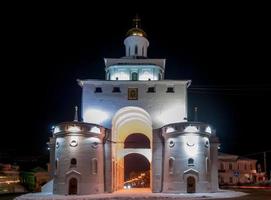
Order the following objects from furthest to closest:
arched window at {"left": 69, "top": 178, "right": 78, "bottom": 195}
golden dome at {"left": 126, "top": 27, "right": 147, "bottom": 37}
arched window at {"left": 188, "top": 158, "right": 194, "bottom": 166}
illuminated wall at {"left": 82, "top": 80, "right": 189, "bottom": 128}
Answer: golden dome at {"left": 126, "top": 27, "right": 147, "bottom": 37} < illuminated wall at {"left": 82, "top": 80, "right": 189, "bottom": 128} < arched window at {"left": 188, "top": 158, "right": 194, "bottom": 166} < arched window at {"left": 69, "top": 178, "right": 78, "bottom": 195}

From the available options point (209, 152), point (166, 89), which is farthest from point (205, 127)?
point (166, 89)

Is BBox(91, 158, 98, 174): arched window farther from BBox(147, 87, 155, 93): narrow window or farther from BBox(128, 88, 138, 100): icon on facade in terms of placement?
BBox(147, 87, 155, 93): narrow window

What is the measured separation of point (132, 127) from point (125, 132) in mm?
893

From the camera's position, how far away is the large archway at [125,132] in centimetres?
3659

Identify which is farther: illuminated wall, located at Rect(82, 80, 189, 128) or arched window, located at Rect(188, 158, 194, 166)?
illuminated wall, located at Rect(82, 80, 189, 128)

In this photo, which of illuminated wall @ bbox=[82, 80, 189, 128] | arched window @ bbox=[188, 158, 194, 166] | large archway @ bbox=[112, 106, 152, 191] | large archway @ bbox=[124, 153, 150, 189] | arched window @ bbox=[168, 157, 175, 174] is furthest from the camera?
large archway @ bbox=[124, 153, 150, 189]

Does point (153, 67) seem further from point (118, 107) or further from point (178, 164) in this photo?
point (178, 164)

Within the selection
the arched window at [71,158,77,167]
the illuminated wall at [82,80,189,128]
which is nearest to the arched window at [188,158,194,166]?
the illuminated wall at [82,80,189,128]

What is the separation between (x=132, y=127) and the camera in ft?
135

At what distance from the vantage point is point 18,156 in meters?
54.7

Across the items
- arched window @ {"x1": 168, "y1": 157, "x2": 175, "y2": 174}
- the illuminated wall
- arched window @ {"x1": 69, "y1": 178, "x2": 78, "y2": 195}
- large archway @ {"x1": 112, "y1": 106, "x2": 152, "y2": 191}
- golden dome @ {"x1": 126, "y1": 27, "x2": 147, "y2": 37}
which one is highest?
golden dome @ {"x1": 126, "y1": 27, "x2": 147, "y2": 37}

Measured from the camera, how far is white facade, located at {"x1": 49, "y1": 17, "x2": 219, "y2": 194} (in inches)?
1265

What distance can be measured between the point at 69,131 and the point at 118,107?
5.52 metres

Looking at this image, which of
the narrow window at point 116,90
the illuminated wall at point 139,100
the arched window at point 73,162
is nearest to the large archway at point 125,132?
the illuminated wall at point 139,100
